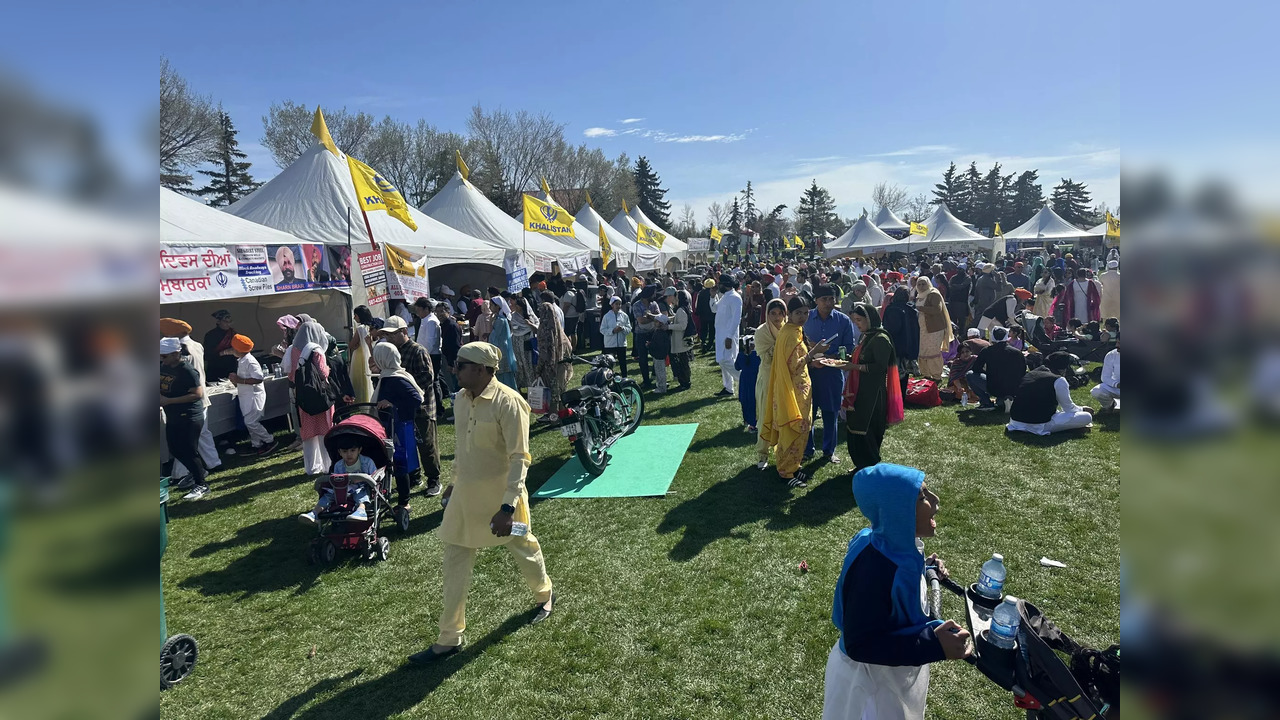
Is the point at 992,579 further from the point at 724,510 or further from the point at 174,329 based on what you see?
the point at 174,329

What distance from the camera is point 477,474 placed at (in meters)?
4.18

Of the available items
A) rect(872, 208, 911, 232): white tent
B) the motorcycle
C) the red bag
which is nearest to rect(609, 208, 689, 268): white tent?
rect(872, 208, 911, 232): white tent

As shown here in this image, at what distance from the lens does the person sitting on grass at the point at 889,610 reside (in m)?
2.36

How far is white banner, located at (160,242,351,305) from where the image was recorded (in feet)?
28.1

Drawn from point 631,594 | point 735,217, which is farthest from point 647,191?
point 631,594

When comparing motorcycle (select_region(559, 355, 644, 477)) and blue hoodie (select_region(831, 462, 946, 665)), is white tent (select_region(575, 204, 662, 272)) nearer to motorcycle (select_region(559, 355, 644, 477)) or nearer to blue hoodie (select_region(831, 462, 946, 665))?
motorcycle (select_region(559, 355, 644, 477))

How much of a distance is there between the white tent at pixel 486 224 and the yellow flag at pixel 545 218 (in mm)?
2937

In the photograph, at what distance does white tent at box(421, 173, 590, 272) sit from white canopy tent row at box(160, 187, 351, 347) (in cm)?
647

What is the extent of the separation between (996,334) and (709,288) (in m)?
5.75

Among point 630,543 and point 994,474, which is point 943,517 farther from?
point 630,543

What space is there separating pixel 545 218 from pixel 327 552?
952cm

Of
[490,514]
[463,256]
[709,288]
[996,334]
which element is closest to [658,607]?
[490,514]
